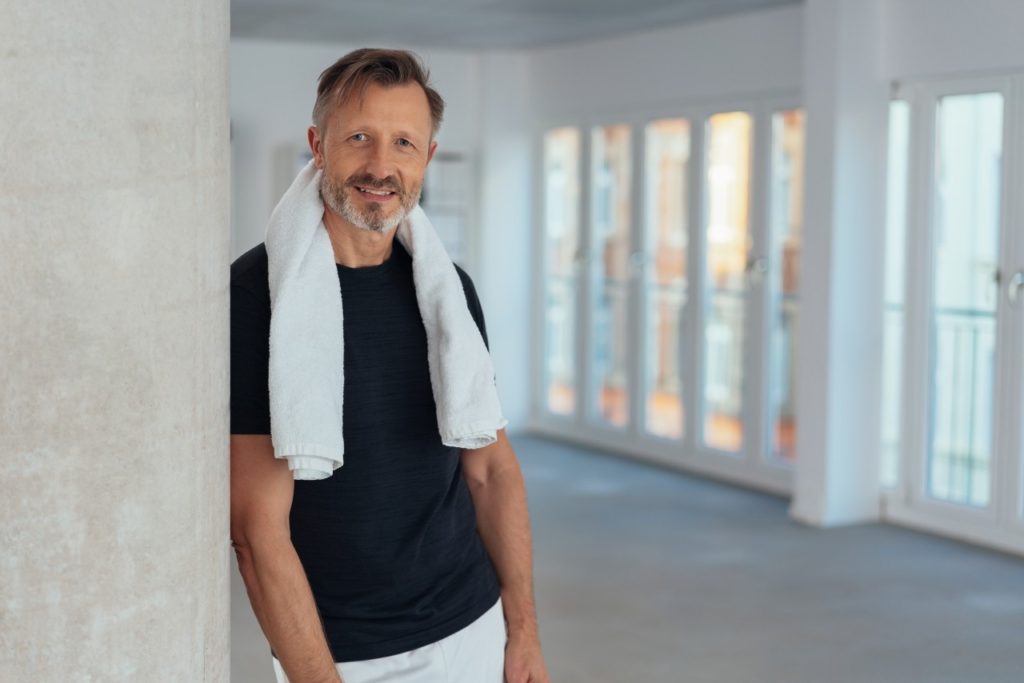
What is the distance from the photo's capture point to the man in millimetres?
1693

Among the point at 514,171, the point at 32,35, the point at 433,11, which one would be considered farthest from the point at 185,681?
the point at 514,171

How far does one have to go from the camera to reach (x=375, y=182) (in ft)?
5.78

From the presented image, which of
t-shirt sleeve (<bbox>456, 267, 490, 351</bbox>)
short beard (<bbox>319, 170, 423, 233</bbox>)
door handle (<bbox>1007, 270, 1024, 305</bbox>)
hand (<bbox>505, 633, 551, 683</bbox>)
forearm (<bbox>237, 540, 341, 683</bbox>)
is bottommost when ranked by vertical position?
hand (<bbox>505, 633, 551, 683</bbox>)

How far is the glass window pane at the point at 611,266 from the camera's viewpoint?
8.51m

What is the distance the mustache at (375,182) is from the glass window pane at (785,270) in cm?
559

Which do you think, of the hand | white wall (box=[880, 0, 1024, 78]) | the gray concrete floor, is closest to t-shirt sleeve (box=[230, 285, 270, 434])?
the hand

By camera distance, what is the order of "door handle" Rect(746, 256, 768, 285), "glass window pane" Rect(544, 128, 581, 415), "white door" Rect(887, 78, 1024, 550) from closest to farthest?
"white door" Rect(887, 78, 1024, 550) < "door handle" Rect(746, 256, 768, 285) < "glass window pane" Rect(544, 128, 581, 415)

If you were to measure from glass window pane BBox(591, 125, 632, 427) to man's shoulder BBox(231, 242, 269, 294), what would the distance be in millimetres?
6782

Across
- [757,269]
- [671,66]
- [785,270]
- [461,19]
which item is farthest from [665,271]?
[461,19]

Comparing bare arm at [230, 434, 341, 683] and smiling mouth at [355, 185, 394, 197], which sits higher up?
smiling mouth at [355, 185, 394, 197]

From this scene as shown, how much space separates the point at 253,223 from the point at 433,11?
6.68ft

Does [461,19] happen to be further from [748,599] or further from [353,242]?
[353,242]

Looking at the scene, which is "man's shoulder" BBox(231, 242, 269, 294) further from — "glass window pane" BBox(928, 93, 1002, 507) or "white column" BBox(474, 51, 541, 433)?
"white column" BBox(474, 51, 541, 433)

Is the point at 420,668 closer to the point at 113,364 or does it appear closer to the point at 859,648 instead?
the point at 113,364
